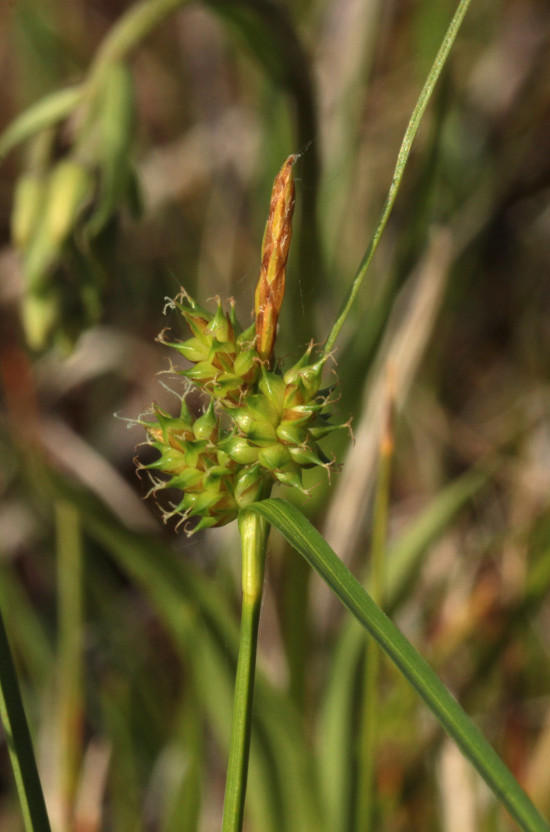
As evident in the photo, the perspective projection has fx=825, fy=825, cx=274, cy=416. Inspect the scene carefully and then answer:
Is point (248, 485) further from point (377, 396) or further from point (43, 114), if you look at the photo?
point (377, 396)

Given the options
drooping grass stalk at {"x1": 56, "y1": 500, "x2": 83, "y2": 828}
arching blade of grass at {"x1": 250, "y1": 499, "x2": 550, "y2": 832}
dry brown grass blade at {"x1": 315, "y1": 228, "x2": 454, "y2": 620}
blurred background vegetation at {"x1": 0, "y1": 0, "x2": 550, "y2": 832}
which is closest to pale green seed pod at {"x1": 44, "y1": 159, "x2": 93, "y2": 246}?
blurred background vegetation at {"x1": 0, "y1": 0, "x2": 550, "y2": 832}

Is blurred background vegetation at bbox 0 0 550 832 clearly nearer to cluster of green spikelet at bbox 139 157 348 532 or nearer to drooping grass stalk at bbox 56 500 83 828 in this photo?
drooping grass stalk at bbox 56 500 83 828

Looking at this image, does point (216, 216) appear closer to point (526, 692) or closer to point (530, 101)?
point (530, 101)

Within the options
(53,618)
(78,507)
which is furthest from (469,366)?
(78,507)

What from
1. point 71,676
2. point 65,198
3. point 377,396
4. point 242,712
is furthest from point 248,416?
point 377,396

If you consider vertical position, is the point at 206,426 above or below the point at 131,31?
below

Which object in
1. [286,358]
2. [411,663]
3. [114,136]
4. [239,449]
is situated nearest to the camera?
[411,663]

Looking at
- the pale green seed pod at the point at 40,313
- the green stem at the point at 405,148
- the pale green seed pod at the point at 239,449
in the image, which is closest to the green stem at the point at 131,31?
the pale green seed pod at the point at 40,313

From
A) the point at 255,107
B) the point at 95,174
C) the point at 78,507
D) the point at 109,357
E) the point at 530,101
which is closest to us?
the point at 78,507
